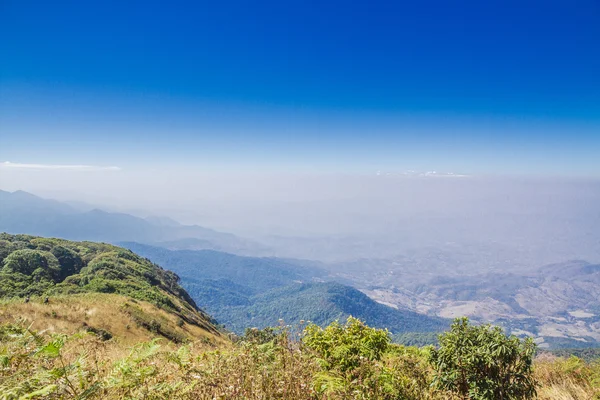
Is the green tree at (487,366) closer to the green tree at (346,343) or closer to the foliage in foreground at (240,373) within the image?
the foliage in foreground at (240,373)

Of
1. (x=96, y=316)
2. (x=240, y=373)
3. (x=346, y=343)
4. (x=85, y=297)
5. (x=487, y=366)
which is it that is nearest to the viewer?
(x=240, y=373)

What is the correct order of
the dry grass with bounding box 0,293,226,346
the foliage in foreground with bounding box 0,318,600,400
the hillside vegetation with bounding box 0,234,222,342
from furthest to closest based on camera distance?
the hillside vegetation with bounding box 0,234,222,342 < the dry grass with bounding box 0,293,226,346 < the foliage in foreground with bounding box 0,318,600,400

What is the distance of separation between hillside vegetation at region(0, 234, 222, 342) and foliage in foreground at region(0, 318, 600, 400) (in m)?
4.66

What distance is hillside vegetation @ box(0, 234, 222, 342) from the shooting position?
66.8ft

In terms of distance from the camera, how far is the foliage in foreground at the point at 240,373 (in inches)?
127

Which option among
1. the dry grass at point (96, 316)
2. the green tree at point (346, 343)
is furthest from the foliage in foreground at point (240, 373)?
the dry grass at point (96, 316)

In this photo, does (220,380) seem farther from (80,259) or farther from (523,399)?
(80,259)

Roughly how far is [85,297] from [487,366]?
110ft

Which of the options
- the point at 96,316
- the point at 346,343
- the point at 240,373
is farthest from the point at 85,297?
the point at 240,373

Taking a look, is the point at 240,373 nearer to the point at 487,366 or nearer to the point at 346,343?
the point at 346,343

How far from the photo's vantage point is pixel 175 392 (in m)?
3.53

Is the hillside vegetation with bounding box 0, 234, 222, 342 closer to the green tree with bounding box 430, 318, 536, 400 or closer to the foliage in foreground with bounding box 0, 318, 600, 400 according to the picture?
the foliage in foreground with bounding box 0, 318, 600, 400

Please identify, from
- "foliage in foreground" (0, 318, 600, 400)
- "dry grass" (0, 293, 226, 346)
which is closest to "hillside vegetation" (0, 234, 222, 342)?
"dry grass" (0, 293, 226, 346)

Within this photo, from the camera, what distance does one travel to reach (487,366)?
5.20 meters
